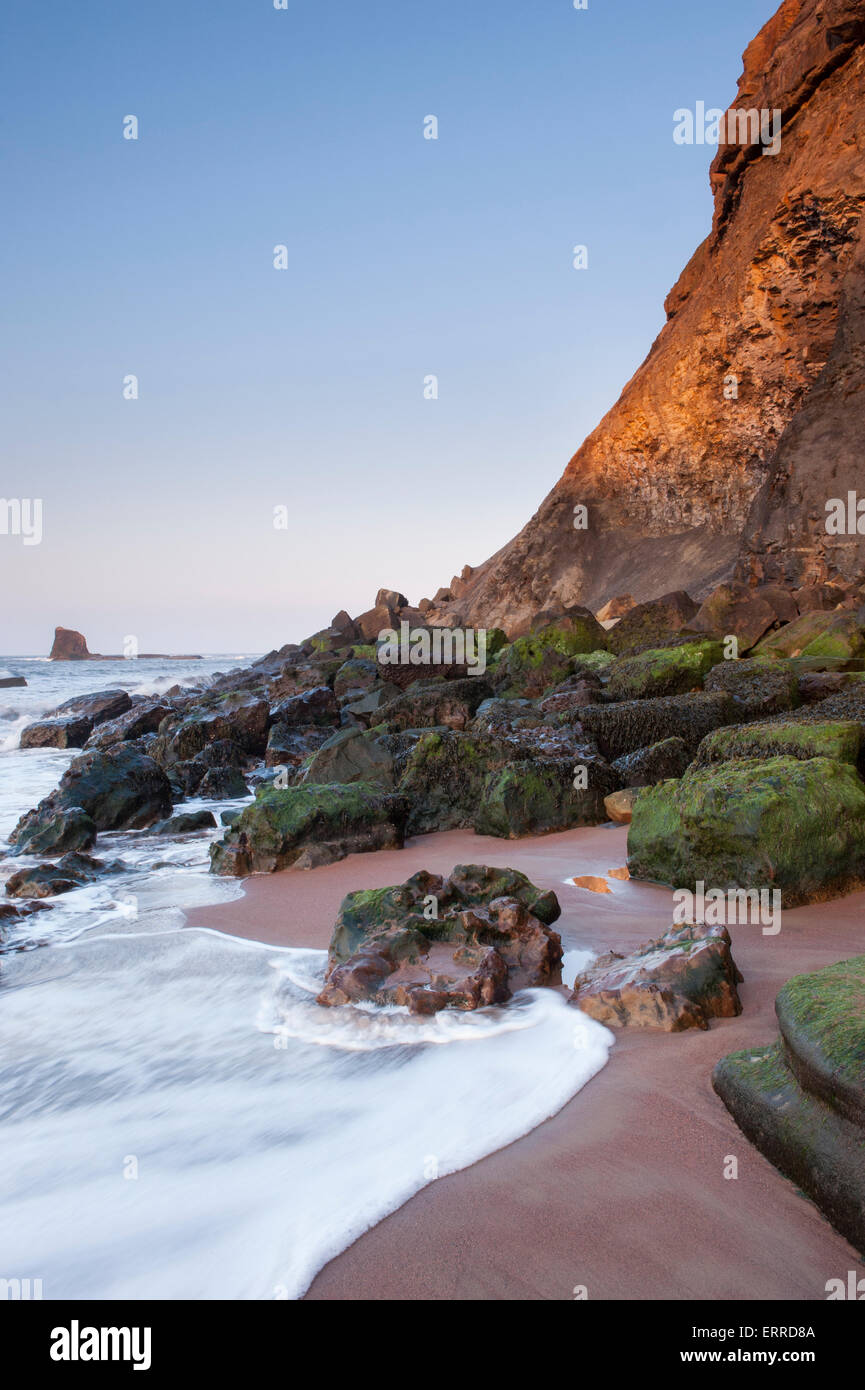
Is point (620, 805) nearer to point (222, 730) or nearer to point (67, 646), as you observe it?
point (222, 730)

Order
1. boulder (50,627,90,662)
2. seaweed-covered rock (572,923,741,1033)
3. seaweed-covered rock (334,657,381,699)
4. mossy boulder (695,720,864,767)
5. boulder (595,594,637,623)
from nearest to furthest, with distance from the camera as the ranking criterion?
1. seaweed-covered rock (572,923,741,1033)
2. mossy boulder (695,720,864,767)
3. seaweed-covered rock (334,657,381,699)
4. boulder (595,594,637,623)
5. boulder (50,627,90,662)

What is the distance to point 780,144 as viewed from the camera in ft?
74.6

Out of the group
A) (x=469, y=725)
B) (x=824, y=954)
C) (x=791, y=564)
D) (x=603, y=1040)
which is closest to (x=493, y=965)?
(x=603, y=1040)

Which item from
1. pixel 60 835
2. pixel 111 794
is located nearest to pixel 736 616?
pixel 111 794

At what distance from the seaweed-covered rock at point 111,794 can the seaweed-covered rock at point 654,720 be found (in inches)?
168

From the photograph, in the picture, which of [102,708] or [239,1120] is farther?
[102,708]

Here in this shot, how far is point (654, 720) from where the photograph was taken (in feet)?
23.1

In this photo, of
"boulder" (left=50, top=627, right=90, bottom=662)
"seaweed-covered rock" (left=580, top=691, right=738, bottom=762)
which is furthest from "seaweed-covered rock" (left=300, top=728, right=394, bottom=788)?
"boulder" (left=50, top=627, right=90, bottom=662)

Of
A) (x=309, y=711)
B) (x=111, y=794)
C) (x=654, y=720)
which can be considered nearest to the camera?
(x=654, y=720)

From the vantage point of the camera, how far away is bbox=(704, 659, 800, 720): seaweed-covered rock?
6.97 metres

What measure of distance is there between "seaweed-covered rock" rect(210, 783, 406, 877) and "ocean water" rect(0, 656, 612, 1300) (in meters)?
1.43

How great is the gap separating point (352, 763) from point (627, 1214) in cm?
557

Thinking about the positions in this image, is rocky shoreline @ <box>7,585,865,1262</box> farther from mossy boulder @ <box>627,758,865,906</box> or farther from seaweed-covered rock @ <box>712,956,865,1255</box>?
seaweed-covered rock @ <box>712,956,865,1255</box>

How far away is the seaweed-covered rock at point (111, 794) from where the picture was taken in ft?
24.1
